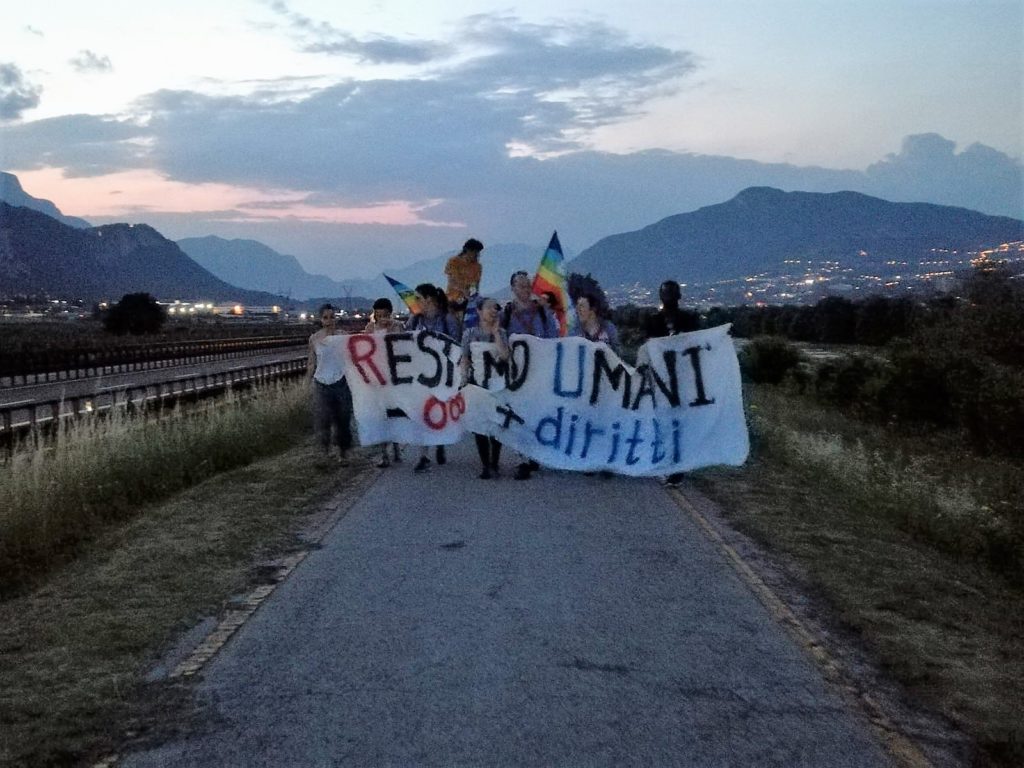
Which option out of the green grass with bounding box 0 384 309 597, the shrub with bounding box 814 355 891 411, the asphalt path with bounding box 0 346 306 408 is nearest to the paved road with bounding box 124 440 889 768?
the green grass with bounding box 0 384 309 597

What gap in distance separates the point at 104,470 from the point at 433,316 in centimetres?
451

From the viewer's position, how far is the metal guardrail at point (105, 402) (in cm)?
1952

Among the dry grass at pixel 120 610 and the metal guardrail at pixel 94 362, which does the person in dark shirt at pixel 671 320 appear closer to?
the dry grass at pixel 120 610

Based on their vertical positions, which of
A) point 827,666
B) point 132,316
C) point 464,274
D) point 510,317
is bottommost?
point 827,666

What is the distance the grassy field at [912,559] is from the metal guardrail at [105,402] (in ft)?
34.6

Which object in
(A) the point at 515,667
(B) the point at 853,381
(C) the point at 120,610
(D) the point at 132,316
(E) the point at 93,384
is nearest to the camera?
(A) the point at 515,667

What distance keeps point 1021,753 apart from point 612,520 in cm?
632

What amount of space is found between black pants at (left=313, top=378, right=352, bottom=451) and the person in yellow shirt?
89.2 inches

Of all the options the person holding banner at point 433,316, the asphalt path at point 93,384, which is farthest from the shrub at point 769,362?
the person holding banner at point 433,316

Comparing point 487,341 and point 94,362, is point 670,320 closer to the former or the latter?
point 487,341

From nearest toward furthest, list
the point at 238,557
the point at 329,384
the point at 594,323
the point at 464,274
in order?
the point at 238,557 < the point at 594,323 < the point at 329,384 < the point at 464,274

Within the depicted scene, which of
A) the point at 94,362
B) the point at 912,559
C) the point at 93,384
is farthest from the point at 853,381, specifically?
the point at 912,559

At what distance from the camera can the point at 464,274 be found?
1750cm

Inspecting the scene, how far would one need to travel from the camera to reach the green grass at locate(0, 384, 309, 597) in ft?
35.7
